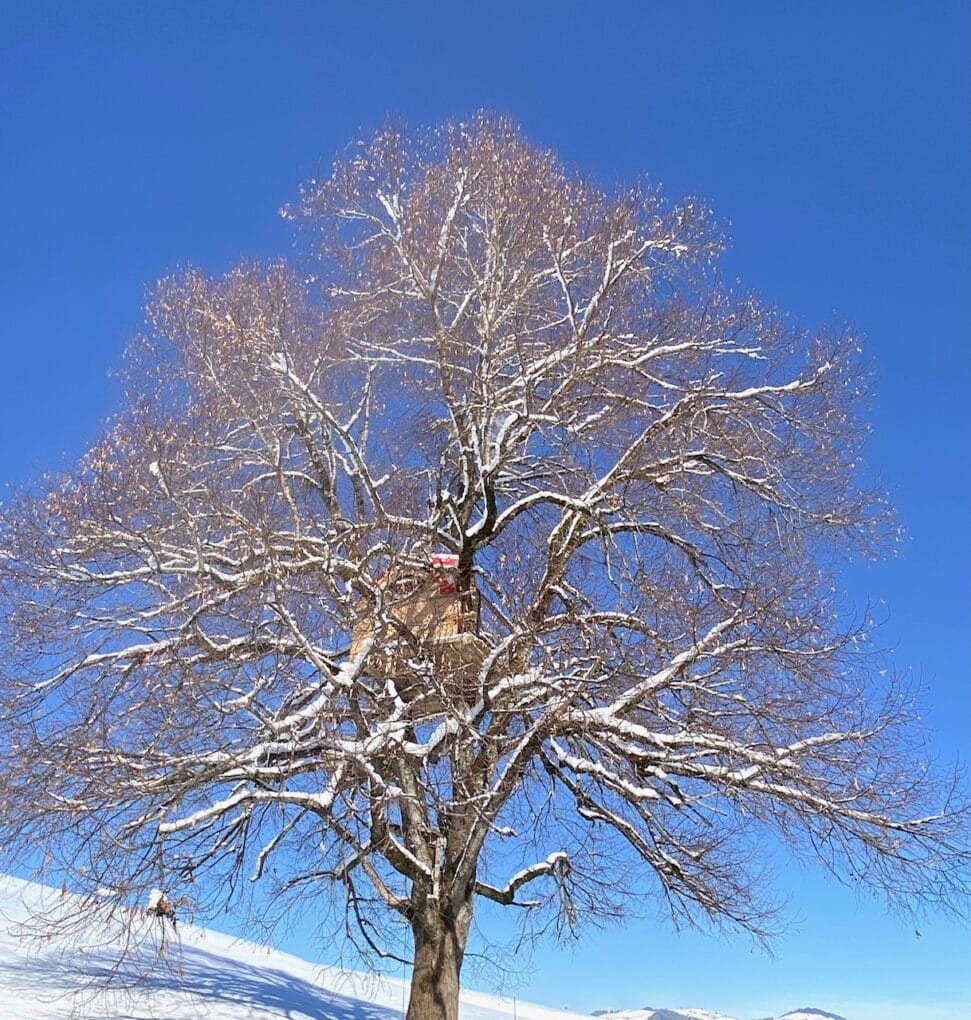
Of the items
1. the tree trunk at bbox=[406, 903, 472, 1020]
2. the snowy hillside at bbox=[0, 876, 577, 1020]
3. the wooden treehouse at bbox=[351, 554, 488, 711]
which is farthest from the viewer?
the snowy hillside at bbox=[0, 876, 577, 1020]

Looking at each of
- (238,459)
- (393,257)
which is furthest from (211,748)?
(393,257)

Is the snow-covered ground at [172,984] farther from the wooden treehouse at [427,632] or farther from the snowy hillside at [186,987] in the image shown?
the wooden treehouse at [427,632]

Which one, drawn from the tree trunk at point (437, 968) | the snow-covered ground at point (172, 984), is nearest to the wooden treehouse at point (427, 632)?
the tree trunk at point (437, 968)

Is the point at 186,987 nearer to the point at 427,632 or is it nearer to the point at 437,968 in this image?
the point at 437,968

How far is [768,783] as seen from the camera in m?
9.11

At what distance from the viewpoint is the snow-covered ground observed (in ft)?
29.4

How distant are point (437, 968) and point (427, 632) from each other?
305cm

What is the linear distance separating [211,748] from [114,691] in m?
1.49

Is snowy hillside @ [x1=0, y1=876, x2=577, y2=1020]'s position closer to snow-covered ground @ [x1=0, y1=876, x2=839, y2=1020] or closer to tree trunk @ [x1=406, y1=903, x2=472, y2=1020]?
snow-covered ground @ [x1=0, y1=876, x2=839, y2=1020]

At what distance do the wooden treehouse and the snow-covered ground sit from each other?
277 cm

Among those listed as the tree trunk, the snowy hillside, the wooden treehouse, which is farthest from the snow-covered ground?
the wooden treehouse

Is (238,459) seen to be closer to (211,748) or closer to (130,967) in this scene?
(211,748)

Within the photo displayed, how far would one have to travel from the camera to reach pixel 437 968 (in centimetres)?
902

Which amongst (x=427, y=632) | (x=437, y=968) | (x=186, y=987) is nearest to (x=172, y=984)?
(x=186, y=987)
